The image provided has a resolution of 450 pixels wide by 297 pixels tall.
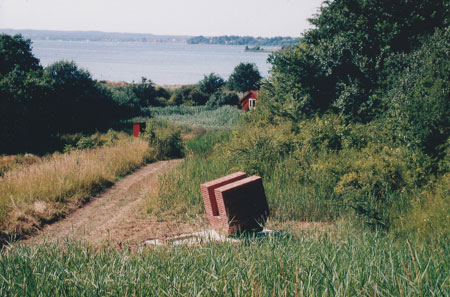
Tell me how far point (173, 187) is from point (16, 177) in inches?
170

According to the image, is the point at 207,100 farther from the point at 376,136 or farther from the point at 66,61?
the point at 376,136

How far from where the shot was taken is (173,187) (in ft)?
29.3

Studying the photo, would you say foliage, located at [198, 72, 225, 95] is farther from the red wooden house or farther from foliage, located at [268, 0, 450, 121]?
foliage, located at [268, 0, 450, 121]

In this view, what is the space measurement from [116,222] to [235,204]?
3402 mm

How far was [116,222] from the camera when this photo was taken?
310 inches

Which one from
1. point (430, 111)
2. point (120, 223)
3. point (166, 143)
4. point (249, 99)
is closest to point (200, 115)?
point (249, 99)

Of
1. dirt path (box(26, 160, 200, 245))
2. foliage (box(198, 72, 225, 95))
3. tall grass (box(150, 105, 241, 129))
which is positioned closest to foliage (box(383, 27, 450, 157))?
dirt path (box(26, 160, 200, 245))

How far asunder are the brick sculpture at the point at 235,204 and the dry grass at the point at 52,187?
3.85m

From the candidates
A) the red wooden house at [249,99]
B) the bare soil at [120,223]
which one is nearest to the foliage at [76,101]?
the red wooden house at [249,99]

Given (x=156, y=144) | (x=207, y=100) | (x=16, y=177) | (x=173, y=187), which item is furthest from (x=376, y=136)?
(x=207, y=100)

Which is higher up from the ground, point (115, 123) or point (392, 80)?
point (392, 80)

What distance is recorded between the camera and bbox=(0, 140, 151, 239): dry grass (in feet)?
25.8

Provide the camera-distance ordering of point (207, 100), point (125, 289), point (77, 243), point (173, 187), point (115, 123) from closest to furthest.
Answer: point (125, 289)
point (77, 243)
point (173, 187)
point (115, 123)
point (207, 100)

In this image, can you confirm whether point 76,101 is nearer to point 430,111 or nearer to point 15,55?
point 15,55
